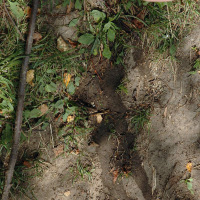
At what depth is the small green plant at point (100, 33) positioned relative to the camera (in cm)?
269

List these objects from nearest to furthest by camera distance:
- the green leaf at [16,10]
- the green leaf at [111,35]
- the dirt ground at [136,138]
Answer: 1. the green leaf at [16,10]
2. the green leaf at [111,35]
3. the dirt ground at [136,138]

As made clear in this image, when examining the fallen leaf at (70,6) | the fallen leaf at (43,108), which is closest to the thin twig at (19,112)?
the fallen leaf at (43,108)

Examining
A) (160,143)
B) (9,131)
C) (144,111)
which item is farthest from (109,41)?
(9,131)

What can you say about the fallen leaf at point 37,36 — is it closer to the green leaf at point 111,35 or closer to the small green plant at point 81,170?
the green leaf at point 111,35

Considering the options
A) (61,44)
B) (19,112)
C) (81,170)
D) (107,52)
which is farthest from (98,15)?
(81,170)

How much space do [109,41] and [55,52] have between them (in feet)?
2.17

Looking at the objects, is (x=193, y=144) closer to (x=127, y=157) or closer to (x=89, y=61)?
(x=127, y=157)

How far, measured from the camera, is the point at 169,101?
285 centimetres

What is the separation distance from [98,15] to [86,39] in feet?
1.03

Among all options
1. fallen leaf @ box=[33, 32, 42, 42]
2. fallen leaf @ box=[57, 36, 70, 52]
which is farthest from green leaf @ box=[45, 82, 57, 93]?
fallen leaf @ box=[33, 32, 42, 42]

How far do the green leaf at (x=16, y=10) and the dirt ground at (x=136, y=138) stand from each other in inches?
39.7

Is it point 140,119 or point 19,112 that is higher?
point 19,112

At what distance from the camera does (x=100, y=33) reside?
271 cm

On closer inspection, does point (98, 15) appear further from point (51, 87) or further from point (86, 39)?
point (51, 87)
